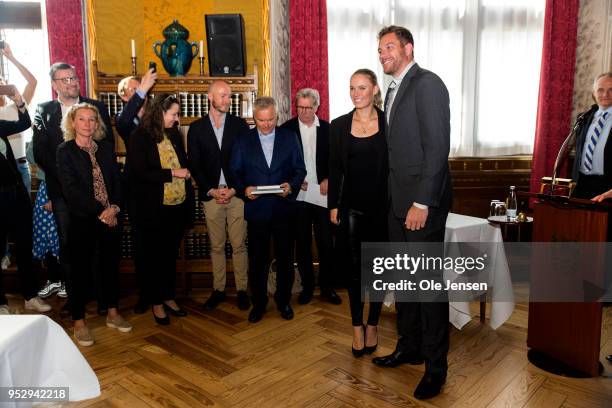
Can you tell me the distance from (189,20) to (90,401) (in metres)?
3.31

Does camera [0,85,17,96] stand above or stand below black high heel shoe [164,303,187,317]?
above

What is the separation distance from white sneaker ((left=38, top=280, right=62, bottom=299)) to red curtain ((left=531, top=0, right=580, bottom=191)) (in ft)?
14.6

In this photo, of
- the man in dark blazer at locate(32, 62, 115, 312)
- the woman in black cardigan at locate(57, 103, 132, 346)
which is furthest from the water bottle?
the man in dark blazer at locate(32, 62, 115, 312)

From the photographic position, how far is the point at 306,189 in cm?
366

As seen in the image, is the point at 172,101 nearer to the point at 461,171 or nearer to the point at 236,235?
the point at 236,235

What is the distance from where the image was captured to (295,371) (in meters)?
2.69

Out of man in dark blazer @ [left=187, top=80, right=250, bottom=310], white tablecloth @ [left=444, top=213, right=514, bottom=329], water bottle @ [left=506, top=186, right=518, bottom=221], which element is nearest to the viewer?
white tablecloth @ [left=444, top=213, right=514, bottom=329]

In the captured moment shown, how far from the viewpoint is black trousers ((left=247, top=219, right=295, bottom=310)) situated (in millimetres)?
3363

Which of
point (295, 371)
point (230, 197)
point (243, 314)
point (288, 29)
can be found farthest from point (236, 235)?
point (288, 29)

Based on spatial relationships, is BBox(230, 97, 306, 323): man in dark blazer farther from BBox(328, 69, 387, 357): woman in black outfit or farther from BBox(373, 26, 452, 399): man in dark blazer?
BBox(373, 26, 452, 399): man in dark blazer

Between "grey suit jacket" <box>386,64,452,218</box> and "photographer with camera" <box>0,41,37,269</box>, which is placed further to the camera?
"photographer with camera" <box>0,41,37,269</box>

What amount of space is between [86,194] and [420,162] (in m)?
1.96

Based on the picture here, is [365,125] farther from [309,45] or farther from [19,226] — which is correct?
[19,226]

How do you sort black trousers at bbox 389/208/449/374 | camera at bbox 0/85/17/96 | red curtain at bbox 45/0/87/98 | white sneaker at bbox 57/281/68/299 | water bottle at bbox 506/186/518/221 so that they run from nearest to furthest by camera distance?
black trousers at bbox 389/208/449/374 → camera at bbox 0/85/17/96 → water bottle at bbox 506/186/518/221 → white sneaker at bbox 57/281/68/299 → red curtain at bbox 45/0/87/98
